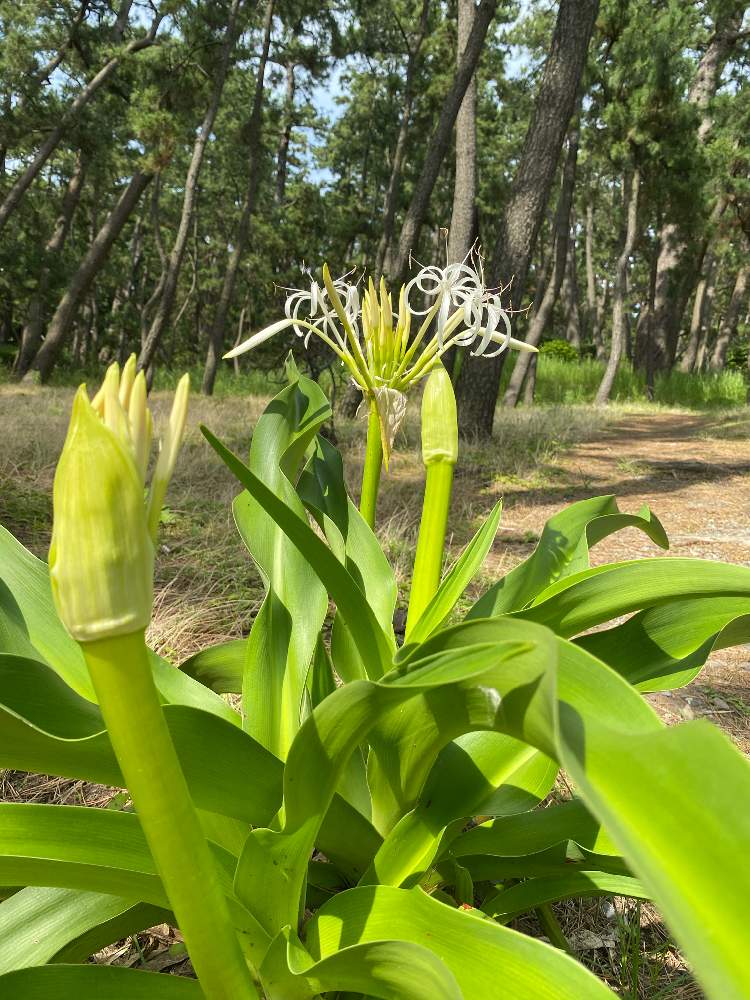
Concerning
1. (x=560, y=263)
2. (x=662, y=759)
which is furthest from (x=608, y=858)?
(x=560, y=263)

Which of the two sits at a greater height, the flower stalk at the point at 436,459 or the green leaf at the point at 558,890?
the flower stalk at the point at 436,459

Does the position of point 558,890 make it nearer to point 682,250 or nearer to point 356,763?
point 356,763

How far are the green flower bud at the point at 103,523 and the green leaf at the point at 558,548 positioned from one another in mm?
887

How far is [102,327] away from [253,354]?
41.9 ft

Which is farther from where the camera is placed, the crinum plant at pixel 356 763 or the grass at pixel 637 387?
the grass at pixel 637 387

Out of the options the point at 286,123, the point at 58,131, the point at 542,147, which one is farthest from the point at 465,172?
the point at 286,123

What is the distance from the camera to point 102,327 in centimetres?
2830

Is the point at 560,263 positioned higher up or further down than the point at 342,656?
higher up

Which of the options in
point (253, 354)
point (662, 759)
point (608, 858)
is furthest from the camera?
point (253, 354)

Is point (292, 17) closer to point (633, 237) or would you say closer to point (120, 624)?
point (633, 237)

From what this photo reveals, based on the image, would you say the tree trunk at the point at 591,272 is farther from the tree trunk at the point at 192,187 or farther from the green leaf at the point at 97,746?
the green leaf at the point at 97,746

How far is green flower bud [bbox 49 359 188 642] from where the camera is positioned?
456 millimetres

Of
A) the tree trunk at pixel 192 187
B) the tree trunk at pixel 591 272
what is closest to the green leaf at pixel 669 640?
the tree trunk at pixel 192 187

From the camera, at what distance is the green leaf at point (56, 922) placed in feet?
2.91
